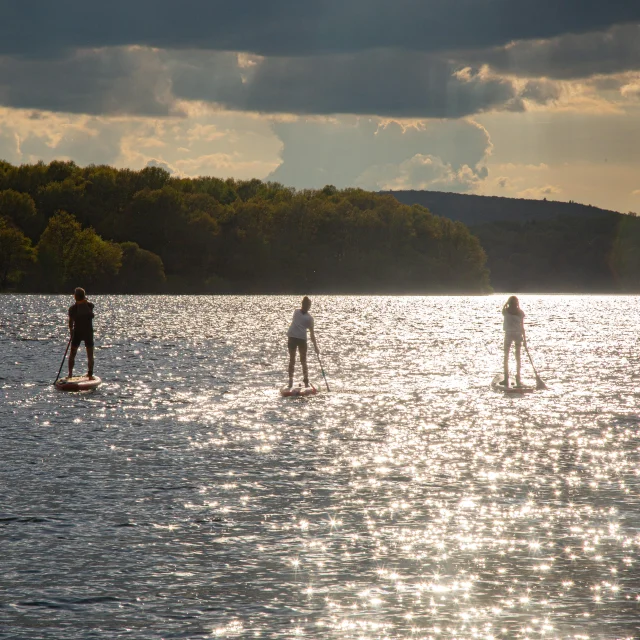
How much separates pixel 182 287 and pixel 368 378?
135 m

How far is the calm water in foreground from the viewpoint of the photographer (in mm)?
8898

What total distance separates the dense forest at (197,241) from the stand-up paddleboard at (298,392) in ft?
387

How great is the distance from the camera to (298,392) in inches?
1094

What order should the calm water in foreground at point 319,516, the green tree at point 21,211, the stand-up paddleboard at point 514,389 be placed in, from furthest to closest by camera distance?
the green tree at point 21,211, the stand-up paddleboard at point 514,389, the calm water in foreground at point 319,516

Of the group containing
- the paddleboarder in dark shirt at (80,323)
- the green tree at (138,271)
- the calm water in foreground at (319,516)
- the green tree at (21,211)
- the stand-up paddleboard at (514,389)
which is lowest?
the calm water in foreground at (319,516)

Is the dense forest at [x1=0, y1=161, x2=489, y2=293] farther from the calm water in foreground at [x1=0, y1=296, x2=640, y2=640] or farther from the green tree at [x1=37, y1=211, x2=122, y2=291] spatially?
the calm water in foreground at [x1=0, y1=296, x2=640, y2=640]

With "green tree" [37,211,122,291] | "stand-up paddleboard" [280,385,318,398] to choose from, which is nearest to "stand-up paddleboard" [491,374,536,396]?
"stand-up paddleboard" [280,385,318,398]

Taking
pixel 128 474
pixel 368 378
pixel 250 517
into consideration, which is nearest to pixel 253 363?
pixel 368 378

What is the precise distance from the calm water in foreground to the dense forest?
122 m

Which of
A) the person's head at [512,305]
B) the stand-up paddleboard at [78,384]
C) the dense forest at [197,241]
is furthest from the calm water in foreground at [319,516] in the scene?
the dense forest at [197,241]

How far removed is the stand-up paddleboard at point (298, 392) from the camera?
90.9 ft

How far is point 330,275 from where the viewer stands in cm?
18762

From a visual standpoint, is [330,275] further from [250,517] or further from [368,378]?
[250,517]

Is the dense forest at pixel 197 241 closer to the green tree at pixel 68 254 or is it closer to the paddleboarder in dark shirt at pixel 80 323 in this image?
the green tree at pixel 68 254
